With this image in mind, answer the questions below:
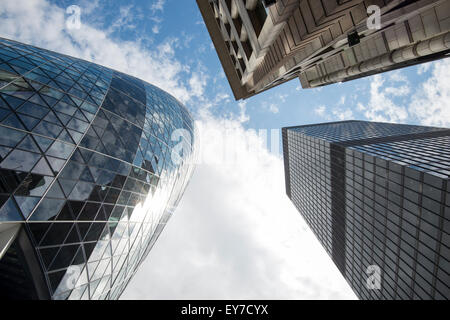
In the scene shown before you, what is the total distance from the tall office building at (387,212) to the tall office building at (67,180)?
99.4ft

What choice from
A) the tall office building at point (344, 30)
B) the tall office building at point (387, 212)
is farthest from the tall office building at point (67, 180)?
the tall office building at point (387, 212)

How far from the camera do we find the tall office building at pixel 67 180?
34.9 ft

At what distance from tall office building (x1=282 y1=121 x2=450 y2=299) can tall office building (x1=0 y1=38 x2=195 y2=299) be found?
99.4ft

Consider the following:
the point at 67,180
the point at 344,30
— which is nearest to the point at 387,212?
the point at 344,30

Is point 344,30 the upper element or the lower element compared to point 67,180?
upper

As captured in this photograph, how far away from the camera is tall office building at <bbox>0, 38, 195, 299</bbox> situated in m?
10.6

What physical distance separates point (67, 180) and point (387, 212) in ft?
117

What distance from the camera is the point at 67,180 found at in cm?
1248

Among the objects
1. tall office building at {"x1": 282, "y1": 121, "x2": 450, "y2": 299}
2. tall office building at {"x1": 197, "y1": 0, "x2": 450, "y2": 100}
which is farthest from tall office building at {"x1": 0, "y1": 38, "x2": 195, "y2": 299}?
tall office building at {"x1": 282, "y1": 121, "x2": 450, "y2": 299}

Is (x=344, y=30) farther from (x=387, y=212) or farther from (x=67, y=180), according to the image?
(x=387, y=212)

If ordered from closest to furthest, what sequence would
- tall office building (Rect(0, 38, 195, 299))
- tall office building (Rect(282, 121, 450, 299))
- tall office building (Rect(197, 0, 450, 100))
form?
tall office building (Rect(197, 0, 450, 100)), tall office building (Rect(0, 38, 195, 299)), tall office building (Rect(282, 121, 450, 299))

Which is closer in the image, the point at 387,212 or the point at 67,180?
the point at 67,180

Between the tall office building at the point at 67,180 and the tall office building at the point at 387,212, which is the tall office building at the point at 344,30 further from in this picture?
the tall office building at the point at 67,180

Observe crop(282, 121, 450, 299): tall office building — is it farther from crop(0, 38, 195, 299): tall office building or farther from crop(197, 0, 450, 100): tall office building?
crop(0, 38, 195, 299): tall office building
